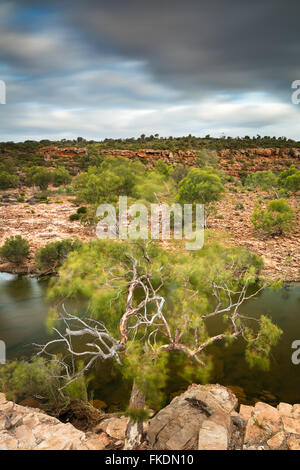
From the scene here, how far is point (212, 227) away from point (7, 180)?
31.9 m

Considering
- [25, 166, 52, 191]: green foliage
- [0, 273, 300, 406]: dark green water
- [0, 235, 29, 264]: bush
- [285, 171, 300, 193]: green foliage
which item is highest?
[25, 166, 52, 191]: green foliage

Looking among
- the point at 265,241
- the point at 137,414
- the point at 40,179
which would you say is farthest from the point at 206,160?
the point at 137,414

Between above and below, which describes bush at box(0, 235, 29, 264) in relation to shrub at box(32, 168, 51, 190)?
below

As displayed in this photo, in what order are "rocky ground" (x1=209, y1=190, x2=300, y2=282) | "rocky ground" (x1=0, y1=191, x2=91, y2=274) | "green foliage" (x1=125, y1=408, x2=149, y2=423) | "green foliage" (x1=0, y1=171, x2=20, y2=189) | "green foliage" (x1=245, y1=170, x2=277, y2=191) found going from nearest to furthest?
"green foliage" (x1=125, y1=408, x2=149, y2=423)
"rocky ground" (x1=209, y1=190, x2=300, y2=282)
"rocky ground" (x1=0, y1=191, x2=91, y2=274)
"green foliage" (x1=0, y1=171, x2=20, y2=189)
"green foliage" (x1=245, y1=170, x2=277, y2=191)

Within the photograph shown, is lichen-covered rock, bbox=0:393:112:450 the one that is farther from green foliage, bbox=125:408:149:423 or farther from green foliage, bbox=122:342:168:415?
green foliage, bbox=122:342:168:415

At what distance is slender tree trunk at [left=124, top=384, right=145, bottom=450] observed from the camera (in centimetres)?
547

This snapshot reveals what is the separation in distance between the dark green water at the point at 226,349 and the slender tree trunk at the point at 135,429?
7.07 ft

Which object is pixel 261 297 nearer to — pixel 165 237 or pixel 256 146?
pixel 165 237

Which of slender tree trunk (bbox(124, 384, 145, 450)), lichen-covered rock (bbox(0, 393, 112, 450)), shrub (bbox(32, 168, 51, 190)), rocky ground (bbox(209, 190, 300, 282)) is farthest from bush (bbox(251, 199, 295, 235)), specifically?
shrub (bbox(32, 168, 51, 190))

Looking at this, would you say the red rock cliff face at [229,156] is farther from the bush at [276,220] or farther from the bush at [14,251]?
the bush at [14,251]

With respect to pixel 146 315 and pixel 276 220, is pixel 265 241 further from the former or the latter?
pixel 146 315

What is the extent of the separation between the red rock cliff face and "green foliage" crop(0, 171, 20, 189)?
22508 millimetres

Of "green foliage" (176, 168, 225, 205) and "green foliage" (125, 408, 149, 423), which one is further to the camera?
"green foliage" (176, 168, 225, 205)

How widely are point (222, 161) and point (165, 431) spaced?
200 ft
